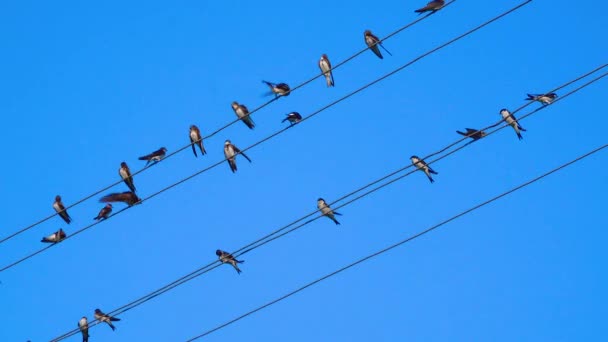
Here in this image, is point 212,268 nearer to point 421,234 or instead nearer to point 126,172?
point 421,234

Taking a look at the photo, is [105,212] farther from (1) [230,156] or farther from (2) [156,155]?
(1) [230,156]

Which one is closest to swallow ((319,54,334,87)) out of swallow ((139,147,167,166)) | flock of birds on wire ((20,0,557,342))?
flock of birds on wire ((20,0,557,342))

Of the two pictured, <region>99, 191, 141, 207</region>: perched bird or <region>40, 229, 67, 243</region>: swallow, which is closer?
<region>99, 191, 141, 207</region>: perched bird

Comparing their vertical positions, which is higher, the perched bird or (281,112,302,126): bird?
(281,112,302,126): bird

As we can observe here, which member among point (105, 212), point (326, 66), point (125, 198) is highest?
point (326, 66)

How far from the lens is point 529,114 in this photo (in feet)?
28.5

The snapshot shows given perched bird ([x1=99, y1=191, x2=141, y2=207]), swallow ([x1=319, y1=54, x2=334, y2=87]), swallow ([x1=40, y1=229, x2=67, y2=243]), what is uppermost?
swallow ([x1=319, y1=54, x2=334, y2=87])

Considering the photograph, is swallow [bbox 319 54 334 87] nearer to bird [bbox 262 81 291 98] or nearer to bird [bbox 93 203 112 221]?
bird [bbox 262 81 291 98]

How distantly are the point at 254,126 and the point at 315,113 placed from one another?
6.07 meters

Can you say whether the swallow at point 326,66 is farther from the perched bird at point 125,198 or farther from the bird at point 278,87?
the perched bird at point 125,198

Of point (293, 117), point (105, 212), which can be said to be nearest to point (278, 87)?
point (293, 117)

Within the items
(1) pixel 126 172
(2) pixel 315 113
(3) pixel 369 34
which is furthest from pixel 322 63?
(2) pixel 315 113

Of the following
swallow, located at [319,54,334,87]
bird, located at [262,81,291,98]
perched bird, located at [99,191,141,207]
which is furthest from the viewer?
swallow, located at [319,54,334,87]

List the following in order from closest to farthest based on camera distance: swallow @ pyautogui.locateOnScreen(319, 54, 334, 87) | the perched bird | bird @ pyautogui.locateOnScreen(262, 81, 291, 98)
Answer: the perched bird → bird @ pyautogui.locateOnScreen(262, 81, 291, 98) → swallow @ pyautogui.locateOnScreen(319, 54, 334, 87)
